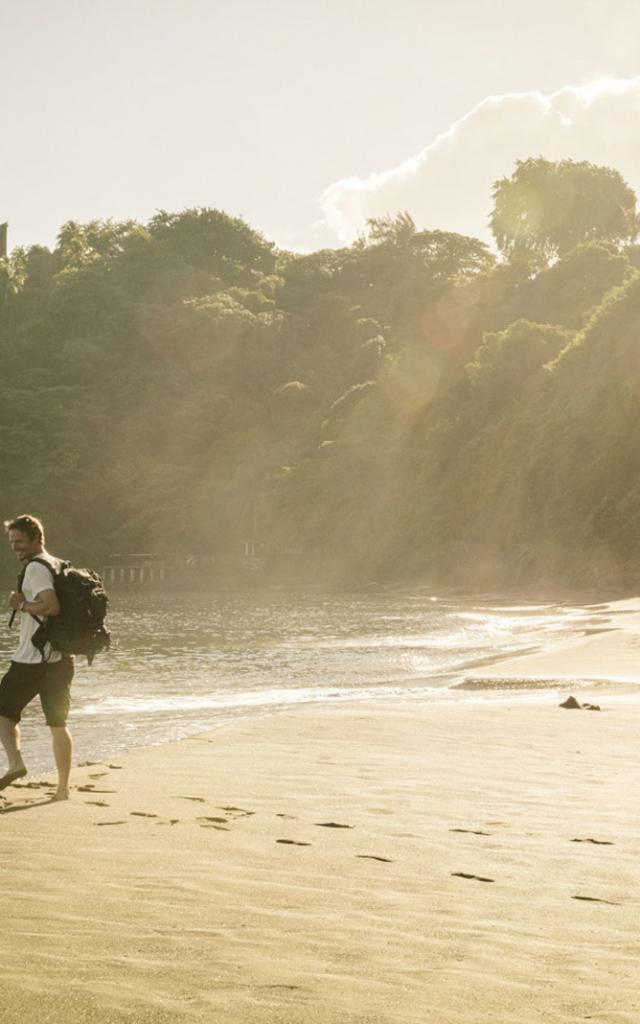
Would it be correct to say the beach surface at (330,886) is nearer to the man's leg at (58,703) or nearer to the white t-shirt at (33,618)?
the man's leg at (58,703)

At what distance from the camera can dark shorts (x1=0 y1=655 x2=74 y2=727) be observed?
26.6ft

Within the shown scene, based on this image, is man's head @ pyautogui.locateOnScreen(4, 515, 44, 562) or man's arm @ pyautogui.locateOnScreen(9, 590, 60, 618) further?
man's head @ pyautogui.locateOnScreen(4, 515, 44, 562)

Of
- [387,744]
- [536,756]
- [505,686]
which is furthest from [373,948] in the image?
[505,686]

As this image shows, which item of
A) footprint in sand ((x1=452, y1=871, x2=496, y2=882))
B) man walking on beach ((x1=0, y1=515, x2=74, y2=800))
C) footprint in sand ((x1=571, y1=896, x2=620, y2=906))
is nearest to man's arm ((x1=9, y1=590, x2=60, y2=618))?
man walking on beach ((x1=0, y1=515, x2=74, y2=800))

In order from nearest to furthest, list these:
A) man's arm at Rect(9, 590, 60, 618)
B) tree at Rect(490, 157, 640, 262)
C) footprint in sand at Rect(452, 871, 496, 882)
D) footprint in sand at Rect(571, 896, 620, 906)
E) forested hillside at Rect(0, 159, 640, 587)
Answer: footprint in sand at Rect(571, 896, 620, 906) → footprint in sand at Rect(452, 871, 496, 882) → man's arm at Rect(9, 590, 60, 618) → forested hillside at Rect(0, 159, 640, 587) → tree at Rect(490, 157, 640, 262)

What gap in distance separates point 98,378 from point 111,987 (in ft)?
274

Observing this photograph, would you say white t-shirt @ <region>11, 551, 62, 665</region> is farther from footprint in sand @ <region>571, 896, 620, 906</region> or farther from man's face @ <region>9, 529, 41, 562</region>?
footprint in sand @ <region>571, 896, 620, 906</region>

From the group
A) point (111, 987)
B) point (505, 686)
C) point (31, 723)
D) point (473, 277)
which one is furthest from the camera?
point (473, 277)

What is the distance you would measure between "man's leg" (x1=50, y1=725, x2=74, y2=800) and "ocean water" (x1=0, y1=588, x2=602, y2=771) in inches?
120

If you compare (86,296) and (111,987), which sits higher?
(86,296)

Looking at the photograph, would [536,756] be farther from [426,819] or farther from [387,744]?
[426,819]

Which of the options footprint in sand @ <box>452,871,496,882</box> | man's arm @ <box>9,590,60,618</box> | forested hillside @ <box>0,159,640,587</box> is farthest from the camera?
forested hillside @ <box>0,159,640,587</box>

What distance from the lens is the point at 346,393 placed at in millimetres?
78375

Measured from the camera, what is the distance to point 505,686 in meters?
17.0
